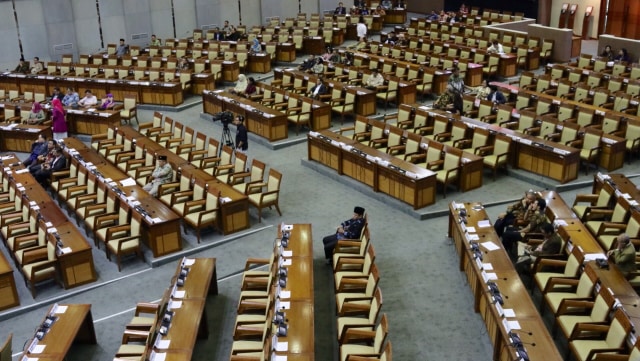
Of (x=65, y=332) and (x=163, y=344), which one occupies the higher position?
(x=163, y=344)

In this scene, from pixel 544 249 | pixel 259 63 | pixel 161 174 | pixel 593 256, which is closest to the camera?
pixel 593 256

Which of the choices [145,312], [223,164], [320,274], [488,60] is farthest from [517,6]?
[145,312]

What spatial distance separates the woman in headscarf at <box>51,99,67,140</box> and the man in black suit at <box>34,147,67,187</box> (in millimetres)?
2806

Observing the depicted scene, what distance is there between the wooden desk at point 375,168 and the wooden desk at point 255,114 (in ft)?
5.51

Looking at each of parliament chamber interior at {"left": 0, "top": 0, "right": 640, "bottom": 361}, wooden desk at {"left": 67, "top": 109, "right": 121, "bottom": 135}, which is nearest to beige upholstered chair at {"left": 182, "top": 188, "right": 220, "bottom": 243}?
parliament chamber interior at {"left": 0, "top": 0, "right": 640, "bottom": 361}

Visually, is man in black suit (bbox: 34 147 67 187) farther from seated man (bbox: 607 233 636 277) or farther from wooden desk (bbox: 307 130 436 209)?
seated man (bbox: 607 233 636 277)

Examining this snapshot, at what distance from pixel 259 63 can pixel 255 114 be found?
610 cm

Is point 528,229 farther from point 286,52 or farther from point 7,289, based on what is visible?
point 286,52

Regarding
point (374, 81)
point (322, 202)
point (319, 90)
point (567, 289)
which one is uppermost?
point (374, 81)

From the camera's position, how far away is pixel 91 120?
1791cm

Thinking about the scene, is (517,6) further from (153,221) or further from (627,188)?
(153,221)

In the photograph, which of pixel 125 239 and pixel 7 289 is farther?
pixel 125 239

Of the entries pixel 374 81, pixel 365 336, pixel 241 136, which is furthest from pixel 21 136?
pixel 365 336

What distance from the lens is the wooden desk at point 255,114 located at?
649 inches
